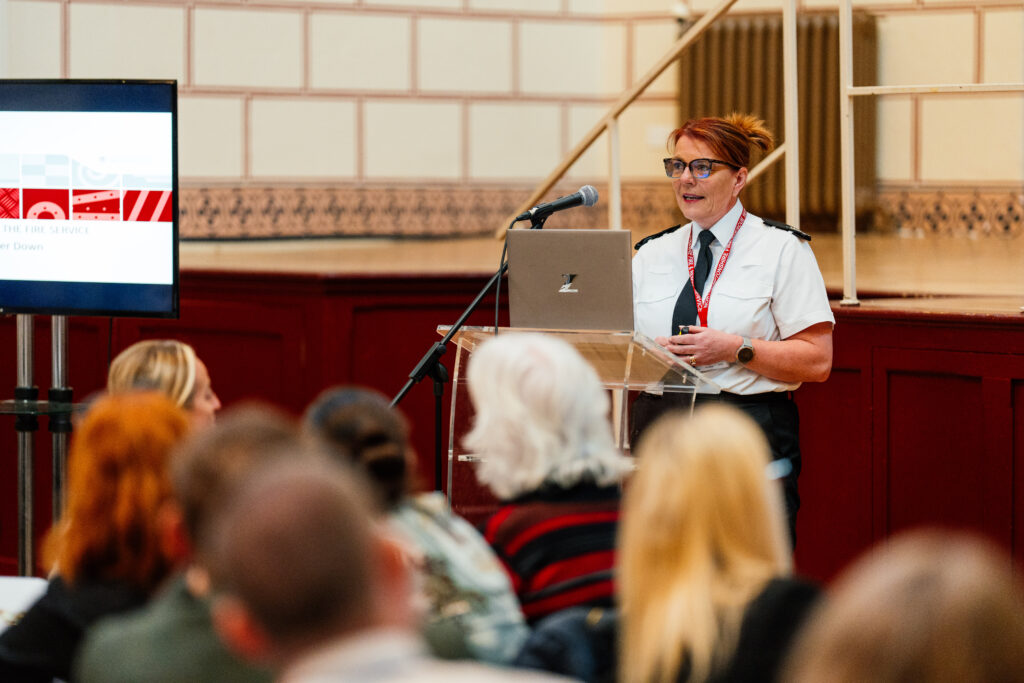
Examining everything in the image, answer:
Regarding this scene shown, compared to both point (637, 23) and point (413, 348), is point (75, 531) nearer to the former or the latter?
point (413, 348)

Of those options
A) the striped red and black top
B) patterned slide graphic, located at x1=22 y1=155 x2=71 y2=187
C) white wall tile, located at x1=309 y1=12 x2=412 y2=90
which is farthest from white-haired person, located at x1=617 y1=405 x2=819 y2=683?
white wall tile, located at x1=309 y1=12 x2=412 y2=90

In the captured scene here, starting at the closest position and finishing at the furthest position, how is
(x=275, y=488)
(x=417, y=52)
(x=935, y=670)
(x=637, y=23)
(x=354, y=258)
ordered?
1. (x=935, y=670)
2. (x=275, y=488)
3. (x=354, y=258)
4. (x=417, y=52)
5. (x=637, y=23)

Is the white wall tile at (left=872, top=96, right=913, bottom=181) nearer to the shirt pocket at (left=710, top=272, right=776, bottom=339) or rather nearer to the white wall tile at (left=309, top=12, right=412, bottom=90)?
the white wall tile at (left=309, top=12, right=412, bottom=90)

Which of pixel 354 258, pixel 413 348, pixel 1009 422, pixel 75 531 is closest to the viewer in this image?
pixel 75 531

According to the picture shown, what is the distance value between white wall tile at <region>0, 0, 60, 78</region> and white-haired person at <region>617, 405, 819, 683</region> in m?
5.29

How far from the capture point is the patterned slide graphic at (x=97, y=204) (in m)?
3.42

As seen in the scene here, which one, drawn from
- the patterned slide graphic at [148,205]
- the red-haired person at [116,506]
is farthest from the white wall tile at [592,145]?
the red-haired person at [116,506]

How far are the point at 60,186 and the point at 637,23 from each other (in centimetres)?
458

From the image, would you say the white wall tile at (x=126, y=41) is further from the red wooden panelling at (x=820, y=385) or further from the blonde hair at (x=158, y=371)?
the blonde hair at (x=158, y=371)

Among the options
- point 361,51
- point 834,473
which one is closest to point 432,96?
point 361,51

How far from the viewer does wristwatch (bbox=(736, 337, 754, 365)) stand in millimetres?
2912

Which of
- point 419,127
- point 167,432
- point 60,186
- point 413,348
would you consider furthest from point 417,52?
point 167,432

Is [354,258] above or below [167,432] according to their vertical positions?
above

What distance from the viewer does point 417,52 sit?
22.7 feet
